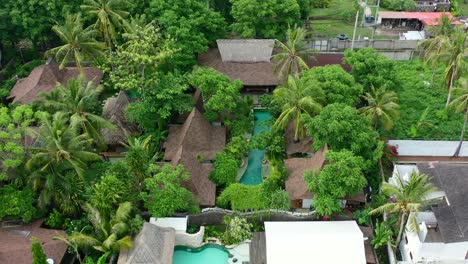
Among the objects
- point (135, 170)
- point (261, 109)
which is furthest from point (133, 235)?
point (261, 109)

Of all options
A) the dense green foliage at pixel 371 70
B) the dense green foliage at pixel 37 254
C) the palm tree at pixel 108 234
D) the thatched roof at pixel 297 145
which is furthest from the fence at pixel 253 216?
the dense green foliage at pixel 371 70

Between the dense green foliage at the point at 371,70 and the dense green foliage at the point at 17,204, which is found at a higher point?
the dense green foliage at the point at 371,70

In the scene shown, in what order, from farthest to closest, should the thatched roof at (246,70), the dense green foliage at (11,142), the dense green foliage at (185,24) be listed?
the thatched roof at (246,70), the dense green foliage at (185,24), the dense green foliage at (11,142)

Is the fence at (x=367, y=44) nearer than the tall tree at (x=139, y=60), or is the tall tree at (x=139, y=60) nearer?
the tall tree at (x=139, y=60)

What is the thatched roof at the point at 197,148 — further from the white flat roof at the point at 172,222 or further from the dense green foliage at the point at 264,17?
the dense green foliage at the point at 264,17

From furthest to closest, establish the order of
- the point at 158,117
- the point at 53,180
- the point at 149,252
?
the point at 158,117 < the point at 53,180 < the point at 149,252

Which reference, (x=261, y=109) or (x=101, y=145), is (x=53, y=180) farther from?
(x=261, y=109)
